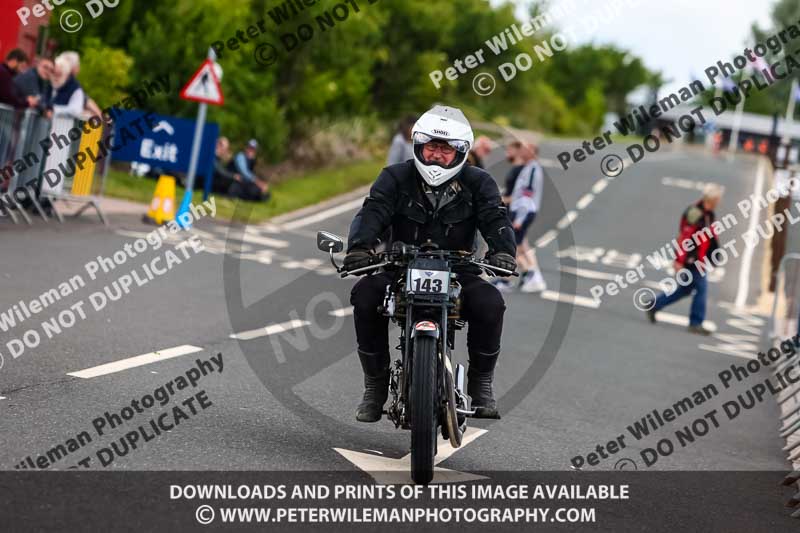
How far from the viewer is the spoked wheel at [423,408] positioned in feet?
19.8

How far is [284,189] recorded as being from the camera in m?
28.4

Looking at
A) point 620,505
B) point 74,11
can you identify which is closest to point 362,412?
point 620,505

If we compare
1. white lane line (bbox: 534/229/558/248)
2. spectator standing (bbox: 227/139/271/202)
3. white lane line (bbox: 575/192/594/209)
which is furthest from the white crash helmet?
white lane line (bbox: 575/192/594/209)

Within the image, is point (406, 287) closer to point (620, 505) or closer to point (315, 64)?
point (620, 505)

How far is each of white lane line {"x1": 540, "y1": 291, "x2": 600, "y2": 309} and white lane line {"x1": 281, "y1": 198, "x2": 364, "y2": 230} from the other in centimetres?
569

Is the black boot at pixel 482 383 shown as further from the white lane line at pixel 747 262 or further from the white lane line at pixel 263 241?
the white lane line at pixel 747 262

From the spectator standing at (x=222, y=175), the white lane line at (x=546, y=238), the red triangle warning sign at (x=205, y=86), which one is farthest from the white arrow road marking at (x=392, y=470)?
the white lane line at (x=546, y=238)

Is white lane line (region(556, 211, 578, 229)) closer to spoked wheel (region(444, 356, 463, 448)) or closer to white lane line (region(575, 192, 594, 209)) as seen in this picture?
white lane line (region(575, 192, 594, 209))

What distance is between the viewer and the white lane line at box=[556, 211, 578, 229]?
30.3 meters

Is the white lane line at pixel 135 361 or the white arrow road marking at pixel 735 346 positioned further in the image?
the white arrow road marking at pixel 735 346

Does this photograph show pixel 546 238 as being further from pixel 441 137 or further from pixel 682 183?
pixel 682 183

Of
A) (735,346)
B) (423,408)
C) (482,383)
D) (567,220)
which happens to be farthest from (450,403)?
(567,220)

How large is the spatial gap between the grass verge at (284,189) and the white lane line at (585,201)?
5578 millimetres

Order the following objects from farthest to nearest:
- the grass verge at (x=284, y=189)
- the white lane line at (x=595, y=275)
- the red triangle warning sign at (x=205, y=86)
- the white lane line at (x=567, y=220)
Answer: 1. the white lane line at (x=567, y=220)
2. the grass verge at (x=284, y=189)
3. the white lane line at (x=595, y=275)
4. the red triangle warning sign at (x=205, y=86)
